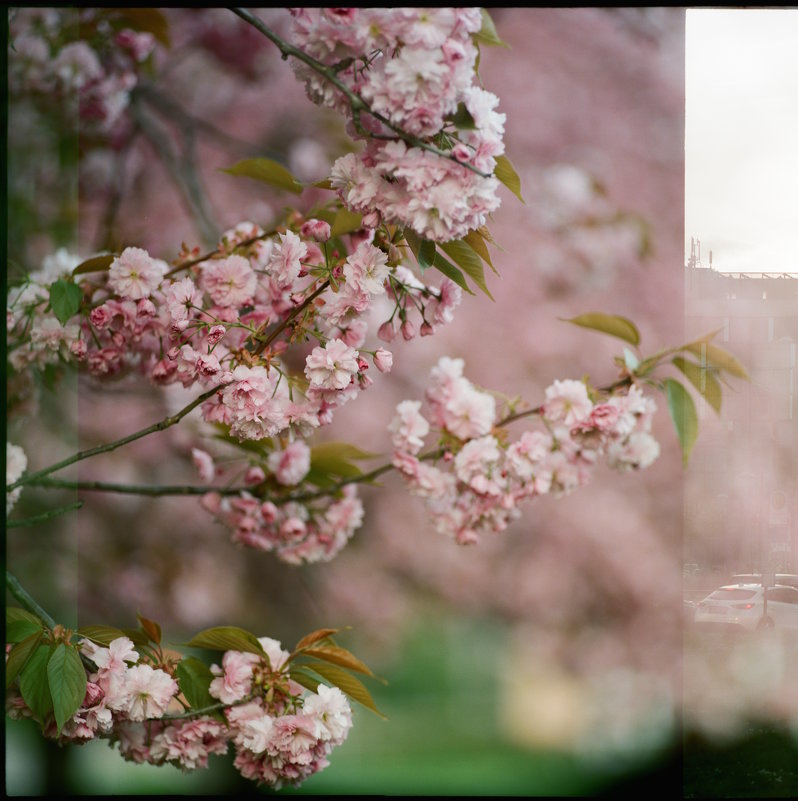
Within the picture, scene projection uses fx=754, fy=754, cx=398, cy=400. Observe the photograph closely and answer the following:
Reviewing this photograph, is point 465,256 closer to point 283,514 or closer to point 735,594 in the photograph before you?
point 283,514

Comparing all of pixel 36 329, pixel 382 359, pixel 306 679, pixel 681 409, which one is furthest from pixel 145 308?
pixel 681 409

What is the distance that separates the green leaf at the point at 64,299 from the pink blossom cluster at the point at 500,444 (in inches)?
19.1

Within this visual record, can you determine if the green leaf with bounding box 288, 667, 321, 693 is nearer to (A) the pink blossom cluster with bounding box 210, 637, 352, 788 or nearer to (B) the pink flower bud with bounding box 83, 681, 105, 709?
(A) the pink blossom cluster with bounding box 210, 637, 352, 788

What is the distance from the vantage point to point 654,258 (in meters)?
1.46

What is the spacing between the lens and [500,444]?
1151 millimetres

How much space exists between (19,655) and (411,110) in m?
0.84

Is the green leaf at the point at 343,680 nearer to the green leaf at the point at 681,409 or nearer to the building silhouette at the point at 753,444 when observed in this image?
the green leaf at the point at 681,409

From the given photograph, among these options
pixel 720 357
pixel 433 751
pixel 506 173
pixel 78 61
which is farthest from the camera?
pixel 433 751

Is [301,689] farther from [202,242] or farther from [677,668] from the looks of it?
[202,242]

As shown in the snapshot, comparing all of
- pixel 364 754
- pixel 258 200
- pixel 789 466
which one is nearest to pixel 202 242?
pixel 258 200

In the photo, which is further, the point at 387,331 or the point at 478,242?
the point at 387,331

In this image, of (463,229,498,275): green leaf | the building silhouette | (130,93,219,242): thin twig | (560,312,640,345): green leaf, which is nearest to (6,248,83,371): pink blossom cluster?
(130,93,219,242): thin twig

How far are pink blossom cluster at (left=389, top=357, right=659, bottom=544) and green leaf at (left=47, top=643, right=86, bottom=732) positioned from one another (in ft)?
1.72

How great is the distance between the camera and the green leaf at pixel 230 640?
1019mm
